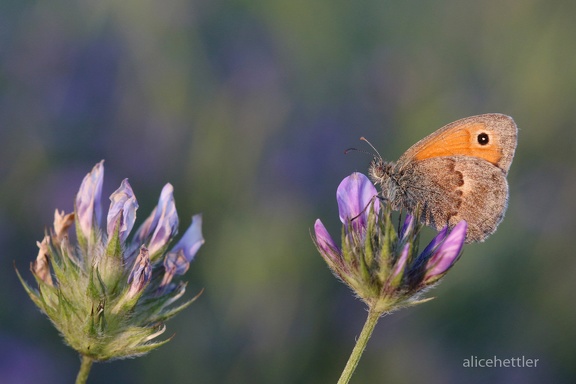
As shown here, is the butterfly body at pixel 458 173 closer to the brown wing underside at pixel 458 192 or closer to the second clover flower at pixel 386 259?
the brown wing underside at pixel 458 192

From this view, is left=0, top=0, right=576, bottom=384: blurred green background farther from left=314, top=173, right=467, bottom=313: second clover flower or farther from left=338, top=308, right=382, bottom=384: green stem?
left=338, top=308, right=382, bottom=384: green stem

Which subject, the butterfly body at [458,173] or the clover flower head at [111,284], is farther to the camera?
the butterfly body at [458,173]

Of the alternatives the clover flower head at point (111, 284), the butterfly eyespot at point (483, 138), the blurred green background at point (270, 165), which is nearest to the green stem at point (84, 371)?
the clover flower head at point (111, 284)

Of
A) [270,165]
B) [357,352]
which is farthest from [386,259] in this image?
[270,165]

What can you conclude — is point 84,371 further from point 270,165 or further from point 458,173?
point 270,165

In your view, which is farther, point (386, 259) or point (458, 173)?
point (458, 173)
